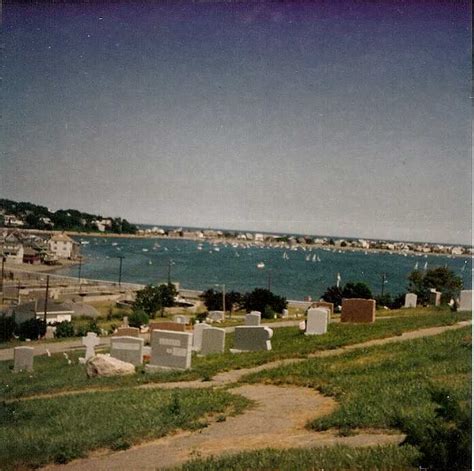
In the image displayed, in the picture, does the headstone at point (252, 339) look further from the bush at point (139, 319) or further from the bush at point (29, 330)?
the bush at point (29, 330)

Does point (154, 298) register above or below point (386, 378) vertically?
below

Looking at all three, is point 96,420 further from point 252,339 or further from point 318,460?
point 252,339

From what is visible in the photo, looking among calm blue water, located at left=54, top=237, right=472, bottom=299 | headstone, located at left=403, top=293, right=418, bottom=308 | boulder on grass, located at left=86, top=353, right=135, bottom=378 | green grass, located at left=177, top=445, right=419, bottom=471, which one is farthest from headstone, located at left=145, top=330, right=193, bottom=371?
headstone, located at left=403, top=293, right=418, bottom=308

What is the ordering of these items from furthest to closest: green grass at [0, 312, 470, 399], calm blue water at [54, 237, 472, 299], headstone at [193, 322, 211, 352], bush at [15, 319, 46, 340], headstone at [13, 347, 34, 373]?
bush at [15, 319, 46, 340] < calm blue water at [54, 237, 472, 299] < headstone at [193, 322, 211, 352] < headstone at [13, 347, 34, 373] < green grass at [0, 312, 470, 399]

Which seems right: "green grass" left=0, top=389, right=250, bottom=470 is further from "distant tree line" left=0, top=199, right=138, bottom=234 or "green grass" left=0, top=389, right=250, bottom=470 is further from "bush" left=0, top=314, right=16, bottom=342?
"bush" left=0, top=314, right=16, bottom=342

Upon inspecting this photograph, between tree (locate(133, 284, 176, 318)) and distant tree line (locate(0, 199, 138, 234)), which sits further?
tree (locate(133, 284, 176, 318))

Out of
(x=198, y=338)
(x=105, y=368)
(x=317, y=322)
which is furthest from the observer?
(x=317, y=322)

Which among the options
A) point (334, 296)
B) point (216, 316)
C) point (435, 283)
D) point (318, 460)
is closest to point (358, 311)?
point (435, 283)
